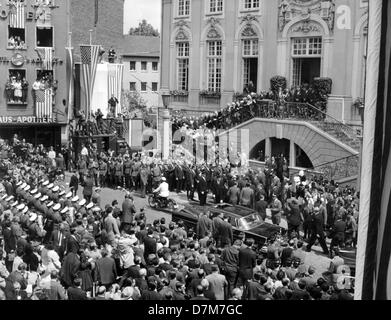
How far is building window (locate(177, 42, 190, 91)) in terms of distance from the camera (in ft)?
134

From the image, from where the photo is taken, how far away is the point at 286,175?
28547 mm

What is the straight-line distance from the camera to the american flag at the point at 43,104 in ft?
135

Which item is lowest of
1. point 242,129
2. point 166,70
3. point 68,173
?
point 68,173

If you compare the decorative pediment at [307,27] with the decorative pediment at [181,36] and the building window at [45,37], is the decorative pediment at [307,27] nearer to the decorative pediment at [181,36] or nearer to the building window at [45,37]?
the decorative pediment at [181,36]

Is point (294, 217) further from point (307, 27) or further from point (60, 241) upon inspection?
point (307, 27)

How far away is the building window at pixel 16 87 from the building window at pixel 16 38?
4.75 feet

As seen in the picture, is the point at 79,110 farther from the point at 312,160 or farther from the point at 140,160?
the point at 312,160

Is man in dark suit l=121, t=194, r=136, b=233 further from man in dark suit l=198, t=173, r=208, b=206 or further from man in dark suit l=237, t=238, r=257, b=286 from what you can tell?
man in dark suit l=237, t=238, r=257, b=286

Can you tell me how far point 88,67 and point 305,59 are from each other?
13.4m

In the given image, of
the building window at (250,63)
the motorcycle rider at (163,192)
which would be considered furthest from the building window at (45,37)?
the motorcycle rider at (163,192)

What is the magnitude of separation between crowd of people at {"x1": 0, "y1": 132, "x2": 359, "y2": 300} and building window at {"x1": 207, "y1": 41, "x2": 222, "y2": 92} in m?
12.9

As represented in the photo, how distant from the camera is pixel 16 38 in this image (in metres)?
41.2
